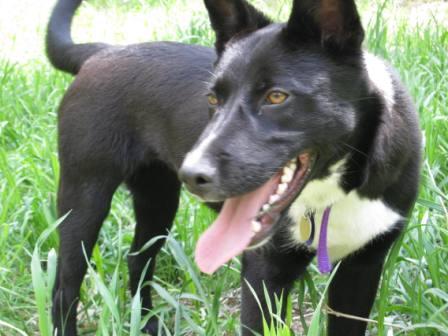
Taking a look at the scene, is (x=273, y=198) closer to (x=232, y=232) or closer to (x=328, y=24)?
(x=232, y=232)

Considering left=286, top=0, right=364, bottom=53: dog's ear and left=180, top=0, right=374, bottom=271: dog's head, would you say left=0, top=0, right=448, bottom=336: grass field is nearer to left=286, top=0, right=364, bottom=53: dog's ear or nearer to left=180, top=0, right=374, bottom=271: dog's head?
left=180, top=0, right=374, bottom=271: dog's head

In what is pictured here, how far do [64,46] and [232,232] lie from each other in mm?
1492

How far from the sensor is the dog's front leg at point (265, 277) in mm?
2504

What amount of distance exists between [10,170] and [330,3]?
7.27 ft

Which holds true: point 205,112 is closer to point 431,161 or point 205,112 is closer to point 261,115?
point 261,115

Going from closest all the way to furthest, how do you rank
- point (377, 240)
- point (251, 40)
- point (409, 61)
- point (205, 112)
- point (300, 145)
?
point (300, 145), point (251, 40), point (377, 240), point (205, 112), point (409, 61)

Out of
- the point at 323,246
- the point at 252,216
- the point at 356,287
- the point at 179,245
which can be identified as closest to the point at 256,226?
the point at 252,216

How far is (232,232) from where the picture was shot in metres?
2.12

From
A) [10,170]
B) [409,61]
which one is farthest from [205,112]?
[409,61]

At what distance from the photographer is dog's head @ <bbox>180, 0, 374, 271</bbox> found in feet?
6.60

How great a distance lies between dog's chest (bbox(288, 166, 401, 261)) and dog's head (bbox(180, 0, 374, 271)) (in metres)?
0.15

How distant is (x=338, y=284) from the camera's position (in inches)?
108

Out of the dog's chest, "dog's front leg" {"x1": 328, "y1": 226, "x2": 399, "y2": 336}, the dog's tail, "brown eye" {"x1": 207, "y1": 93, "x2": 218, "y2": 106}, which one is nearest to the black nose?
"brown eye" {"x1": 207, "y1": 93, "x2": 218, "y2": 106}

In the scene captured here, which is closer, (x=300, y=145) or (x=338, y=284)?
(x=300, y=145)
